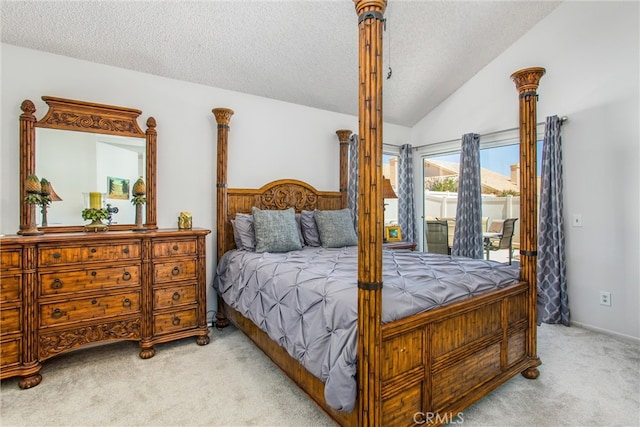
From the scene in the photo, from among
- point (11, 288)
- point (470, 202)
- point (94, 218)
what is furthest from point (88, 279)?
point (470, 202)

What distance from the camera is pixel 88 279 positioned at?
7.66ft

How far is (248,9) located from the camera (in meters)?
2.51

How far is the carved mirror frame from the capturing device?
242 cm

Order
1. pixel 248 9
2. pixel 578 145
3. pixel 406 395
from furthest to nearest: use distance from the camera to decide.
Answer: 1. pixel 578 145
2. pixel 248 9
3. pixel 406 395

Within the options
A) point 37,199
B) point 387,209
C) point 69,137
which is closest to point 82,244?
point 37,199

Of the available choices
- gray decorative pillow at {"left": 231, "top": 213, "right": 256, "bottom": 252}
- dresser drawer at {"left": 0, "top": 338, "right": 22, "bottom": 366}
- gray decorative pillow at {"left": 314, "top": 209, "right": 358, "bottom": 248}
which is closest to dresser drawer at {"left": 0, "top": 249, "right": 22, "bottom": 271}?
dresser drawer at {"left": 0, "top": 338, "right": 22, "bottom": 366}

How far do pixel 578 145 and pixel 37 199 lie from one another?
474 cm

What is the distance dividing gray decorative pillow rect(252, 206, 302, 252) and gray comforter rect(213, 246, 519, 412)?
202 mm

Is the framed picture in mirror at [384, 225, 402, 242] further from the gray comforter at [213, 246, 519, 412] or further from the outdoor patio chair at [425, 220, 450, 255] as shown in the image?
the gray comforter at [213, 246, 519, 412]

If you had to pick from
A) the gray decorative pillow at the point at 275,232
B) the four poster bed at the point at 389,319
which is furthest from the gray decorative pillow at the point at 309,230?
the four poster bed at the point at 389,319

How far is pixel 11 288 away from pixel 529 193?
3.54m

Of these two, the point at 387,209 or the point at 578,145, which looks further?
the point at 387,209

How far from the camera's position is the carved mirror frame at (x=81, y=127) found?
2.42m

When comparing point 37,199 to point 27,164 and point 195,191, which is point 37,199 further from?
point 195,191
